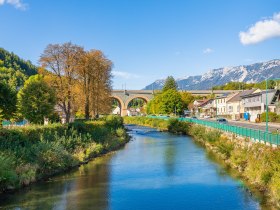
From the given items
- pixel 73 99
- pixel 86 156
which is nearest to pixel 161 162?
pixel 86 156

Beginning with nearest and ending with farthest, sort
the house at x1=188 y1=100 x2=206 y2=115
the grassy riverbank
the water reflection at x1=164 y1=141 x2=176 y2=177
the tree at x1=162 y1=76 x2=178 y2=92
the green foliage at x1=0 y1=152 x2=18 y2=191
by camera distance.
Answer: the green foliage at x1=0 y1=152 x2=18 y2=191, the grassy riverbank, the water reflection at x1=164 y1=141 x2=176 y2=177, the house at x1=188 y1=100 x2=206 y2=115, the tree at x1=162 y1=76 x2=178 y2=92

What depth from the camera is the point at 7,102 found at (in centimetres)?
5000

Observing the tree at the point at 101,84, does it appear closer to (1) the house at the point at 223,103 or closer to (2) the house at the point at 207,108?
(1) the house at the point at 223,103

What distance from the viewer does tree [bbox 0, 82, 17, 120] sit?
49278mm

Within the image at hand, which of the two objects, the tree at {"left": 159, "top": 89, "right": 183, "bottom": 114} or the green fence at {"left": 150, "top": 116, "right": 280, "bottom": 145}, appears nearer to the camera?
the green fence at {"left": 150, "top": 116, "right": 280, "bottom": 145}

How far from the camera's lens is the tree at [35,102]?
39031mm

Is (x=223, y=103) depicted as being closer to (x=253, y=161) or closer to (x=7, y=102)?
(x=7, y=102)

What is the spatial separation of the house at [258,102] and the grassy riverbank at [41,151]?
42364mm

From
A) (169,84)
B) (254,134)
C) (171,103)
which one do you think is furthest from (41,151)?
(169,84)

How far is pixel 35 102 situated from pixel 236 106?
68.0 meters

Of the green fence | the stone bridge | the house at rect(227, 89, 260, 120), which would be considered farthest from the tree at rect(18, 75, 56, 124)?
the stone bridge

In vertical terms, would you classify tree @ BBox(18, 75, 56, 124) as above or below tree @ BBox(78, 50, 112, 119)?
below

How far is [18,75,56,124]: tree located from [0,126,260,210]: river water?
9578 mm

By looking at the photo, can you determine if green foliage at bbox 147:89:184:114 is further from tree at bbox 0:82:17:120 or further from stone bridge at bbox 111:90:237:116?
tree at bbox 0:82:17:120
